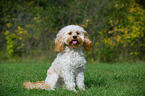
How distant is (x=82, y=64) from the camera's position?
4.34 meters

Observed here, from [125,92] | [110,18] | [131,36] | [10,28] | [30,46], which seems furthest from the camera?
[10,28]

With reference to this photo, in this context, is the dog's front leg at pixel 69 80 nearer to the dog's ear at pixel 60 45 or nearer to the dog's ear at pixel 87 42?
the dog's ear at pixel 60 45

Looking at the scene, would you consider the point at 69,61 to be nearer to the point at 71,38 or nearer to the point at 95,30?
the point at 71,38

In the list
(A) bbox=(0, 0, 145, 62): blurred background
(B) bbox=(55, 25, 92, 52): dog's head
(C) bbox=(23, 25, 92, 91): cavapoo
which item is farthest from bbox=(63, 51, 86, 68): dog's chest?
(A) bbox=(0, 0, 145, 62): blurred background

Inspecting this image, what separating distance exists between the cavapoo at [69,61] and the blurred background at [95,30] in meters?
5.32

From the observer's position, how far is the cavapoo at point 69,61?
4262 millimetres

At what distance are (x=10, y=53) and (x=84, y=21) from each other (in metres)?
4.37

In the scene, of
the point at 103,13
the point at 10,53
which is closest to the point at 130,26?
the point at 103,13

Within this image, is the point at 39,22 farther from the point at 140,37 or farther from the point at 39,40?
the point at 140,37

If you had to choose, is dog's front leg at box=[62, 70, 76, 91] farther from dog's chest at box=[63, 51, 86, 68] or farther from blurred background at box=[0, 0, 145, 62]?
blurred background at box=[0, 0, 145, 62]

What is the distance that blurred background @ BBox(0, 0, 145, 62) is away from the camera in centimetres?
1004

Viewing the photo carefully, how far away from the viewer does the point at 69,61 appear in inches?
168

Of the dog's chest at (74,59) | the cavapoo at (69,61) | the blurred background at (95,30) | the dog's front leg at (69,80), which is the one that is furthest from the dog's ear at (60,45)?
the blurred background at (95,30)

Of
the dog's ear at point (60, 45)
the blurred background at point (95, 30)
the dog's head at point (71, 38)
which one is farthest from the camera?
the blurred background at point (95, 30)
